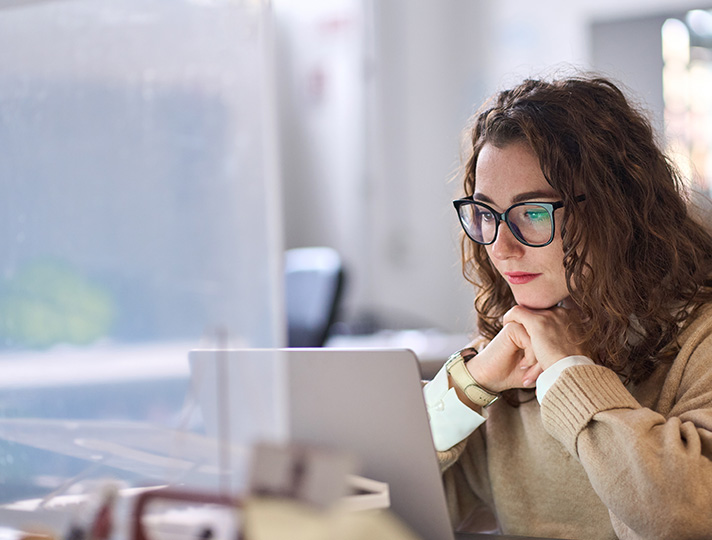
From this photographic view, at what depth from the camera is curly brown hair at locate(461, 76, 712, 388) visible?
3.51 feet

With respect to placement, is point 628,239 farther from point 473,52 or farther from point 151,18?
point 473,52

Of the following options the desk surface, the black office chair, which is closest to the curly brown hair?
the desk surface

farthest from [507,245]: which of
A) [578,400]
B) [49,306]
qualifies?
[49,306]

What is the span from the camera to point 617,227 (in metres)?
1.07

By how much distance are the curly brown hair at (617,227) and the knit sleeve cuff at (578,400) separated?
9 centimetres

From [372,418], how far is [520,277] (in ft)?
1.31

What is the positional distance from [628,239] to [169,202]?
0.91 metres

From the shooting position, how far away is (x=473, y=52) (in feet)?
14.6

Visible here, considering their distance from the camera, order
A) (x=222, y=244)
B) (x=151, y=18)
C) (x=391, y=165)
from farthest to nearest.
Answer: (x=391, y=165), (x=222, y=244), (x=151, y=18)

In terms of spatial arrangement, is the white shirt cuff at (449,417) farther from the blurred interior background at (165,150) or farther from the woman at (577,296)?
the blurred interior background at (165,150)

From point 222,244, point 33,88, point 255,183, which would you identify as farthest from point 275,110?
point 33,88

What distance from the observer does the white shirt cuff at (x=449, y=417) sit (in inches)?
45.1

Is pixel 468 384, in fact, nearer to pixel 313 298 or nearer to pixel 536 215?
pixel 536 215

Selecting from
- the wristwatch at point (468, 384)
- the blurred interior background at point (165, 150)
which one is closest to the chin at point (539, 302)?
the wristwatch at point (468, 384)
